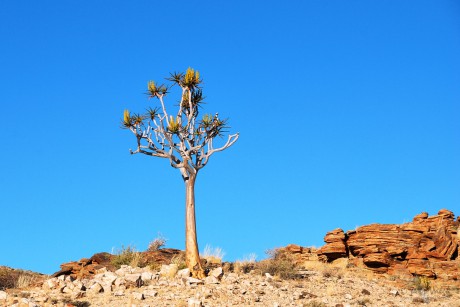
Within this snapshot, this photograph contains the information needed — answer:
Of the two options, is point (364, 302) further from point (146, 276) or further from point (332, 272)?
point (146, 276)

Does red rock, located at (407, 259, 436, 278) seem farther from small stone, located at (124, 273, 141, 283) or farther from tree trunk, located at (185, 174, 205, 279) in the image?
small stone, located at (124, 273, 141, 283)

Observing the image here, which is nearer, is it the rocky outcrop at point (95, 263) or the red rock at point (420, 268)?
the rocky outcrop at point (95, 263)

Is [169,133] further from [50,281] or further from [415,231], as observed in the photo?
[415,231]

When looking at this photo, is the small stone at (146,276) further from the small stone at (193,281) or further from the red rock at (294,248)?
the red rock at (294,248)

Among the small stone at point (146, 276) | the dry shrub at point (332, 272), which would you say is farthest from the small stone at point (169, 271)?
the dry shrub at point (332, 272)

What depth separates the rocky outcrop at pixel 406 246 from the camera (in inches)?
1121

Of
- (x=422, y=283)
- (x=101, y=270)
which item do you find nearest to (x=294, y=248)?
(x=422, y=283)

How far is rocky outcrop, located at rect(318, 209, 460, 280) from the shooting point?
28469 millimetres

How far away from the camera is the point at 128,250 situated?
26719 mm

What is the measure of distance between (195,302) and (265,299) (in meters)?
2.79

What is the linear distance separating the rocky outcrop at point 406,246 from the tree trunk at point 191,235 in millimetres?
9539

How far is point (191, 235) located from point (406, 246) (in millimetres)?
11593

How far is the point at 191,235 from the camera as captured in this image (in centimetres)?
2341

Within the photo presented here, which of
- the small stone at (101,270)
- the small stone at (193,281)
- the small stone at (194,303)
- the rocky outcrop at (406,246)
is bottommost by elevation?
the small stone at (194,303)
